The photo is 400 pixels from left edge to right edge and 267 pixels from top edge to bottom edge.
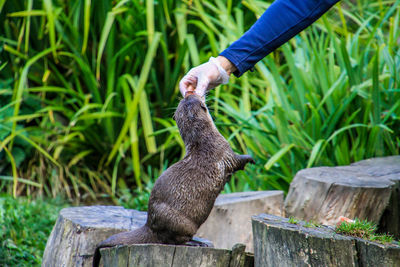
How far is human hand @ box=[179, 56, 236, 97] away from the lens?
7.14ft

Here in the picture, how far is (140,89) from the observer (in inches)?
175

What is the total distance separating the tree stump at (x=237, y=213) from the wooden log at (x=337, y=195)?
0.38 ft

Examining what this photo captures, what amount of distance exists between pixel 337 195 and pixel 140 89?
2.22m

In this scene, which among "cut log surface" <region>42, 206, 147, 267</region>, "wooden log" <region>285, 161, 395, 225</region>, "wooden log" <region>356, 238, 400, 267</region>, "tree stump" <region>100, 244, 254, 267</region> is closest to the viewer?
"wooden log" <region>356, 238, 400, 267</region>

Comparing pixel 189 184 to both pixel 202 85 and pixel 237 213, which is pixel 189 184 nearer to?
pixel 202 85

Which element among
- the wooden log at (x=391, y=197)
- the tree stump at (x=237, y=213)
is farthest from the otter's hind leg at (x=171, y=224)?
the wooden log at (x=391, y=197)

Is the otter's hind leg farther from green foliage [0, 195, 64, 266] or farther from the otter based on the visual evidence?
green foliage [0, 195, 64, 266]

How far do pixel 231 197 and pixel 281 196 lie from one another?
35 centimetres

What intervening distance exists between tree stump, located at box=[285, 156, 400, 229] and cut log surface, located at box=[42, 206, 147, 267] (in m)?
1.09

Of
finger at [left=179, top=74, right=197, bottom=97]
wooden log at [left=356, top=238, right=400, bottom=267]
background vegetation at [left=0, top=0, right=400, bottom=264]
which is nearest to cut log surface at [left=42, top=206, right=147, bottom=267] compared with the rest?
finger at [left=179, top=74, right=197, bottom=97]

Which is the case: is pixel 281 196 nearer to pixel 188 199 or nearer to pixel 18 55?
pixel 188 199

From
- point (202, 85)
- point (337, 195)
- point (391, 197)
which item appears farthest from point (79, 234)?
point (391, 197)

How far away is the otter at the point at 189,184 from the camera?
205 cm

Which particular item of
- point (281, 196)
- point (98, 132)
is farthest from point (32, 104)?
point (281, 196)
